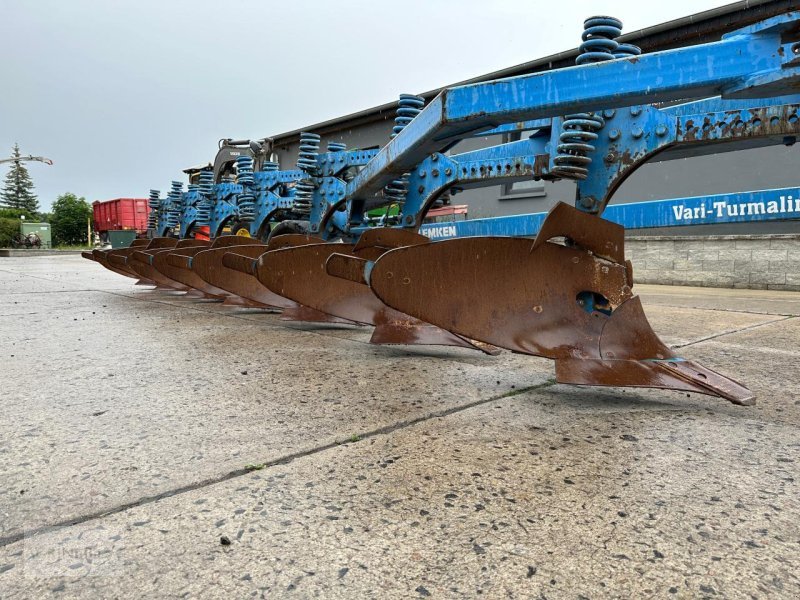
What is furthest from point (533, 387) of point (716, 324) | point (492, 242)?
point (716, 324)

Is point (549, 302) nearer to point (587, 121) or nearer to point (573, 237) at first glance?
point (573, 237)

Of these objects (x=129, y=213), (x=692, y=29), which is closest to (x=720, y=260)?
(x=692, y=29)

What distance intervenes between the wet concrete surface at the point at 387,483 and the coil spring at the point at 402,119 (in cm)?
204

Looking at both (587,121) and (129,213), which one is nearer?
(587,121)

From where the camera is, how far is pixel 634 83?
74.3 inches

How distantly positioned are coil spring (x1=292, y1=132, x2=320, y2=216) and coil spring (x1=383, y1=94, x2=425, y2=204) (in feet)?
2.96

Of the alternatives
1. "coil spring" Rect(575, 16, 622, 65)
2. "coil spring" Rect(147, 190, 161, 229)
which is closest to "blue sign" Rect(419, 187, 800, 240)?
"coil spring" Rect(575, 16, 622, 65)

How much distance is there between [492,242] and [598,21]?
3.23 feet

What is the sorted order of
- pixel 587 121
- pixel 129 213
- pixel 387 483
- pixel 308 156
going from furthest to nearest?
pixel 129 213
pixel 308 156
pixel 587 121
pixel 387 483

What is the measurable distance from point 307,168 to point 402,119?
49.0 inches

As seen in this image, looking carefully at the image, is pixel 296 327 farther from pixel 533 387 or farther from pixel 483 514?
pixel 483 514

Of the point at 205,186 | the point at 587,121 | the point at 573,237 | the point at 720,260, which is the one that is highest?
the point at 205,186

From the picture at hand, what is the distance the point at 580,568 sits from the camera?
96cm

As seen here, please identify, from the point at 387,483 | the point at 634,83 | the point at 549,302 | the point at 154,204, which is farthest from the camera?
the point at 154,204
